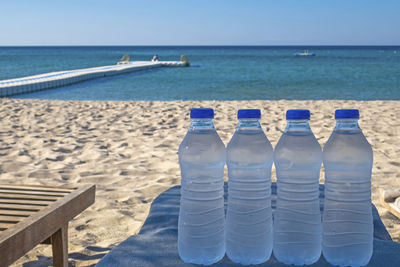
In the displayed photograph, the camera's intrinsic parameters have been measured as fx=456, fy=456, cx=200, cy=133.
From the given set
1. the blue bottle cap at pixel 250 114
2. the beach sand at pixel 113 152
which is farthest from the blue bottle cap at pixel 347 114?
the beach sand at pixel 113 152

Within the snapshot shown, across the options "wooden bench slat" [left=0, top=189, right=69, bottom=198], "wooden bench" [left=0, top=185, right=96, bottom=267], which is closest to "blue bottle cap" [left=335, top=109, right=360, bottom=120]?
"wooden bench" [left=0, top=185, right=96, bottom=267]

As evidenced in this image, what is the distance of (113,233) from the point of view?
121 inches

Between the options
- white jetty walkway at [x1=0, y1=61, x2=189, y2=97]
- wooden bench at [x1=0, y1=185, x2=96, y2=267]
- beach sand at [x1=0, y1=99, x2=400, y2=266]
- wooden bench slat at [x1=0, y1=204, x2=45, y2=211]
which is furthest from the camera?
white jetty walkway at [x1=0, y1=61, x2=189, y2=97]

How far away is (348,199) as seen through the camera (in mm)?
1312

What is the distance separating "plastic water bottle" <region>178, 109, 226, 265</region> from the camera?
133 cm

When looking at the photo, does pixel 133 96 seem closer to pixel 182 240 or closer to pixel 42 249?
pixel 42 249

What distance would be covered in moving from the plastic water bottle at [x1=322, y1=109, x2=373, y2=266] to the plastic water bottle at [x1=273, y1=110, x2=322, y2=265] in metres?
0.04

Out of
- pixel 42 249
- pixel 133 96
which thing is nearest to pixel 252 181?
pixel 42 249

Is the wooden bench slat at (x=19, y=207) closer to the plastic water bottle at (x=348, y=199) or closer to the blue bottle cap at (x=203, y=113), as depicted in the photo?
the blue bottle cap at (x=203, y=113)

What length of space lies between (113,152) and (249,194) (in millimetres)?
4061

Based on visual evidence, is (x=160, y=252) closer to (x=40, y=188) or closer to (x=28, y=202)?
(x=28, y=202)

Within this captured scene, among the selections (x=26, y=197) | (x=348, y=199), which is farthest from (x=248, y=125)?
(x=26, y=197)

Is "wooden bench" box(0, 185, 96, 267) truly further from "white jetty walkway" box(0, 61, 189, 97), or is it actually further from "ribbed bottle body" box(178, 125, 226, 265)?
"white jetty walkway" box(0, 61, 189, 97)

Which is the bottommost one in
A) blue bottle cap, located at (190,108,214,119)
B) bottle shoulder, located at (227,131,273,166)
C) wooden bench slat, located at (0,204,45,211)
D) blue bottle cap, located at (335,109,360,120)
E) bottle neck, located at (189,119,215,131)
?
wooden bench slat, located at (0,204,45,211)
